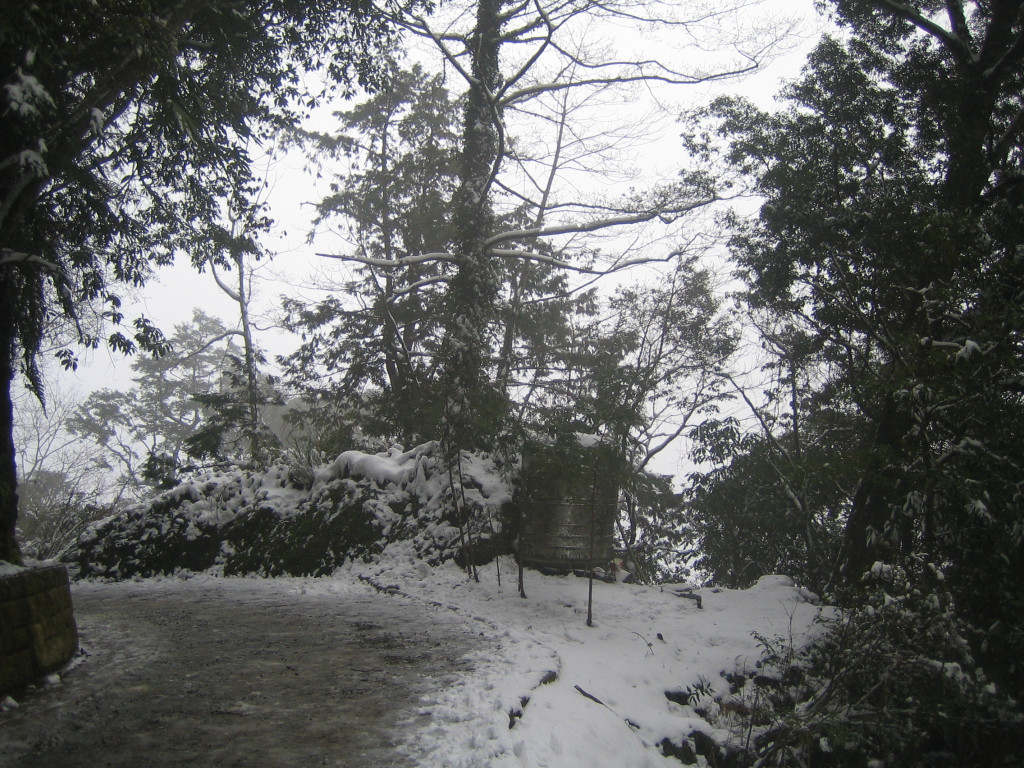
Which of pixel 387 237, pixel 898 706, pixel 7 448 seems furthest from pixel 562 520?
pixel 387 237

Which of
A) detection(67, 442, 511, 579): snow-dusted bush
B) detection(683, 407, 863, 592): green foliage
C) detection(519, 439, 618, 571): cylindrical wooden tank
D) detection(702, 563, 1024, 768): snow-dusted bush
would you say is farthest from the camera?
detection(683, 407, 863, 592): green foliage

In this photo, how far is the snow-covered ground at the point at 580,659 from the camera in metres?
2.79

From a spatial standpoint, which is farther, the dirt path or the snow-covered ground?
the snow-covered ground

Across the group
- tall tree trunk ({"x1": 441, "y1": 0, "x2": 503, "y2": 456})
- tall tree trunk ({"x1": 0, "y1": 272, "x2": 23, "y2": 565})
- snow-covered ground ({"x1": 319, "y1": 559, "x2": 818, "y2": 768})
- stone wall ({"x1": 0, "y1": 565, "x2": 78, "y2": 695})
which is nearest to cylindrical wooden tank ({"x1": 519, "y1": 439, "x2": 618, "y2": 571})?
snow-covered ground ({"x1": 319, "y1": 559, "x2": 818, "y2": 768})

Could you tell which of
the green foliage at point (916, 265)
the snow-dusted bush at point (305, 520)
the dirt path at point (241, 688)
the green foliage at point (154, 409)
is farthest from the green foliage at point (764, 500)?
the green foliage at point (154, 409)

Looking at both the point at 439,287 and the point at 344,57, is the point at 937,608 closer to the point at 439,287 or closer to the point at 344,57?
the point at 344,57

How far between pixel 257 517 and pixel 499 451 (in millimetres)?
4091

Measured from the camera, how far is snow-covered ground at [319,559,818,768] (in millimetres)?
2787

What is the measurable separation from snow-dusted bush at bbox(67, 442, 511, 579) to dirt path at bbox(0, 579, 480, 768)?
176 cm

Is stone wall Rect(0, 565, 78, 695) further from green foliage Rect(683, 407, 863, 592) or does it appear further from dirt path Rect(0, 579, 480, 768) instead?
green foliage Rect(683, 407, 863, 592)

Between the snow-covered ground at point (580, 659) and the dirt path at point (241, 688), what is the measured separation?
0.26 m

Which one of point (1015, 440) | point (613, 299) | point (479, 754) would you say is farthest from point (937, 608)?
point (613, 299)

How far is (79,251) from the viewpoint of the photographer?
599 cm

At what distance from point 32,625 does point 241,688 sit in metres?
1.14
